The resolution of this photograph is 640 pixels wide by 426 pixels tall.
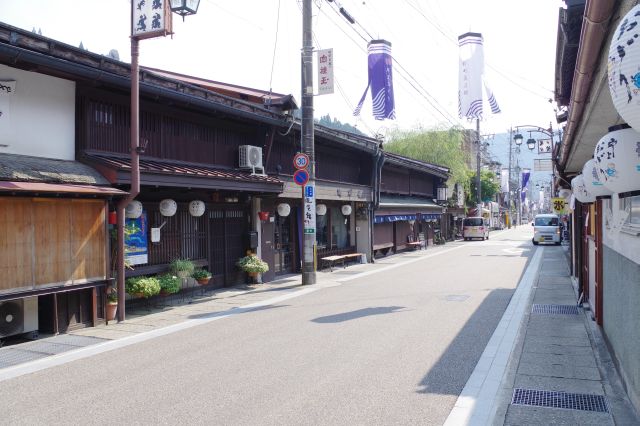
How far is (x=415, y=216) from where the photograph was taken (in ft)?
106

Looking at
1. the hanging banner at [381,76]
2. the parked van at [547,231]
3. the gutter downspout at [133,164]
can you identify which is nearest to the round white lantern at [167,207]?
the gutter downspout at [133,164]

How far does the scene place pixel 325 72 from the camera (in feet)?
54.0

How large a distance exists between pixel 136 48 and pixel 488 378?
940 centimetres

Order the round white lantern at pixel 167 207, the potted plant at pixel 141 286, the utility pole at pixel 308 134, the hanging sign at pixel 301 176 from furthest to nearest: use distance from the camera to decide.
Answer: the utility pole at pixel 308 134 → the hanging sign at pixel 301 176 → the round white lantern at pixel 167 207 → the potted plant at pixel 141 286

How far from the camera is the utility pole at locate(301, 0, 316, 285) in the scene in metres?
16.6

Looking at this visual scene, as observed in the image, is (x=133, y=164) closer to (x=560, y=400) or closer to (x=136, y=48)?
(x=136, y=48)

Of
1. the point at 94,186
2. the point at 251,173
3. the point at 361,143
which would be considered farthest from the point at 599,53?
the point at 361,143

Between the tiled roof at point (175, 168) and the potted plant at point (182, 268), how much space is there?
2.38 metres

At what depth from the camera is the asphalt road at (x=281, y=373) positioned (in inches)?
219

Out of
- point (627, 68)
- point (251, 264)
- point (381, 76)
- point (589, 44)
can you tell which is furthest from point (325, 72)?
point (627, 68)

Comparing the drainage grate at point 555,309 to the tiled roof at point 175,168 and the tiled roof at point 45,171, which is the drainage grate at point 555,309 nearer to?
the tiled roof at point 175,168

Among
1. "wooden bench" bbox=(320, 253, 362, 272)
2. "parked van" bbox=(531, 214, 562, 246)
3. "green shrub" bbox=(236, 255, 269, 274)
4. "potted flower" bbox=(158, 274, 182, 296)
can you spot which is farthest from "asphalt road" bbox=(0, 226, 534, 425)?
"parked van" bbox=(531, 214, 562, 246)

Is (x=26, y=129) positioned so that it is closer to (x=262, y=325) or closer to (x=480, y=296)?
(x=262, y=325)

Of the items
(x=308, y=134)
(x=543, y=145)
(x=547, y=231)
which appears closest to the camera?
(x=308, y=134)
